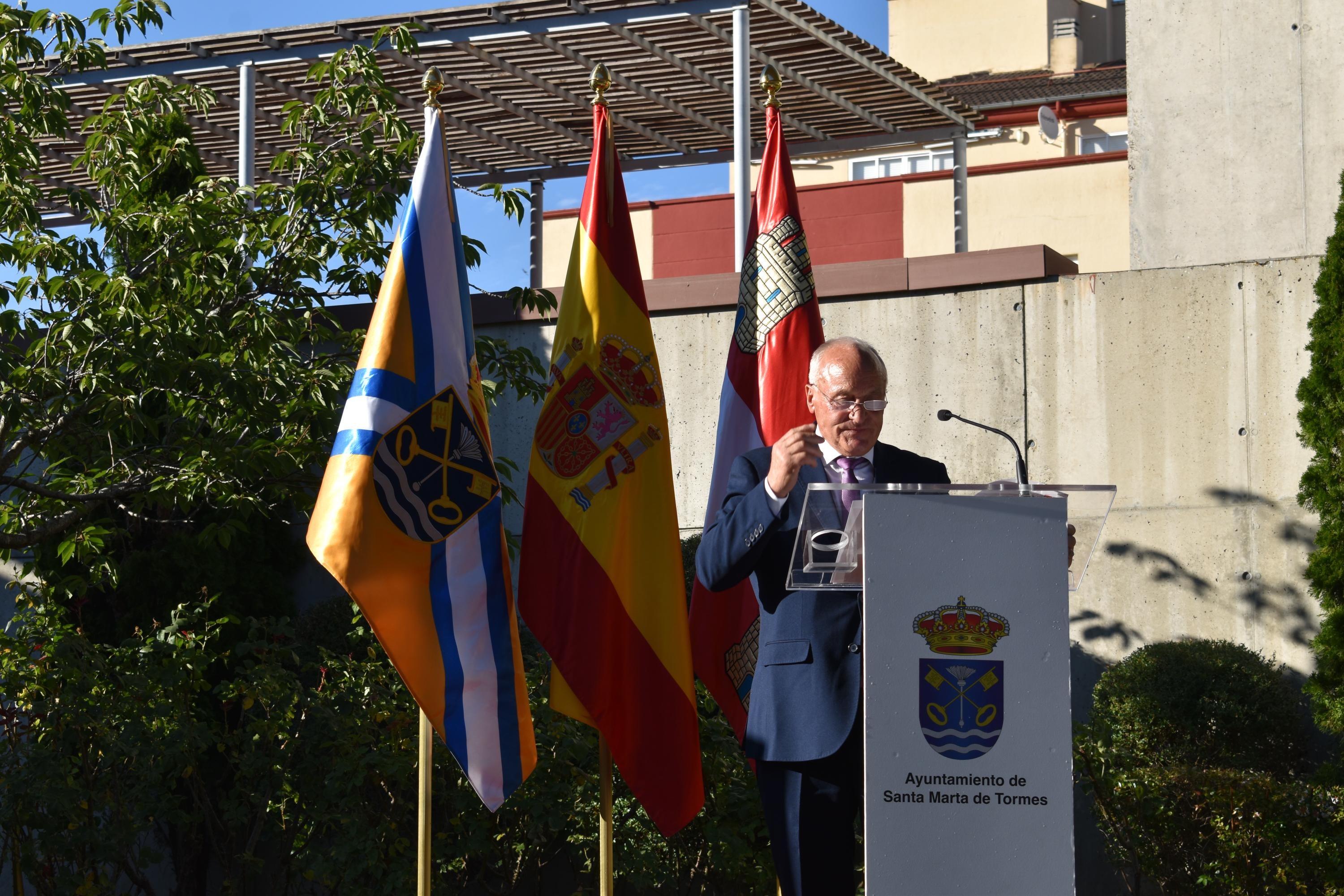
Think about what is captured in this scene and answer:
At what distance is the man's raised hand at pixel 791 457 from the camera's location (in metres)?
3.16

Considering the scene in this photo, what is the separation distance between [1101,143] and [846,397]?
1618 cm

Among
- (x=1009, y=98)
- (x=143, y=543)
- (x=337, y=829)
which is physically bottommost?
(x=337, y=829)

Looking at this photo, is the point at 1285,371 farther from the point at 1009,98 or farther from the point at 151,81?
the point at 1009,98

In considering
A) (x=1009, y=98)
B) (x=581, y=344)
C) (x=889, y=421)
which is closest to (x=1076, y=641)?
(x=889, y=421)

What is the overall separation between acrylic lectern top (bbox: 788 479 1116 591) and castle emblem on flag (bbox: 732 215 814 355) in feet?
6.54

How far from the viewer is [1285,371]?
6.23 meters

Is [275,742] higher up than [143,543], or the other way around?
[143,543]

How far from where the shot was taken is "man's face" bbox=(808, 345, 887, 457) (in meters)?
3.40

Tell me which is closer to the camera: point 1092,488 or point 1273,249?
point 1092,488

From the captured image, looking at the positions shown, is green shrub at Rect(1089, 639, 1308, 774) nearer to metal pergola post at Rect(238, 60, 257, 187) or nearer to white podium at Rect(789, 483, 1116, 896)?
white podium at Rect(789, 483, 1116, 896)

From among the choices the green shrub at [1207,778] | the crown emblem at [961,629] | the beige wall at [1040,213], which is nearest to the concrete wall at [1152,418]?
the green shrub at [1207,778]

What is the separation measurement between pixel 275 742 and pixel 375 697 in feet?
1.58

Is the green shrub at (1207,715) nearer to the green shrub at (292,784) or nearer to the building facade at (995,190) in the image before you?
the green shrub at (292,784)

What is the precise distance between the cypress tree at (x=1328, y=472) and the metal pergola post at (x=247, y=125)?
216 inches
